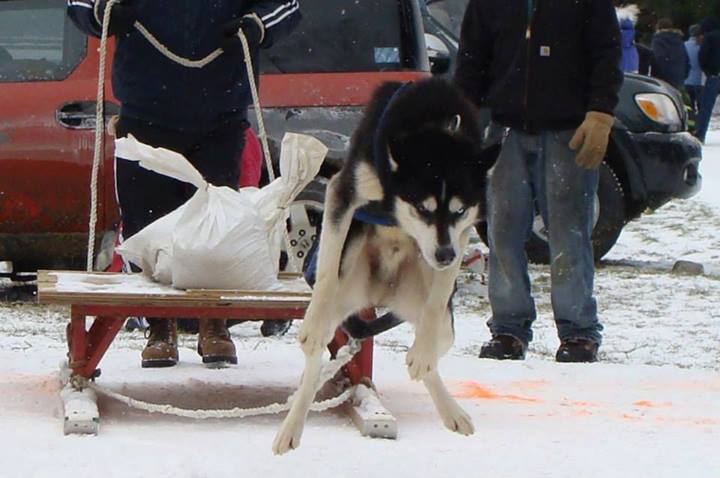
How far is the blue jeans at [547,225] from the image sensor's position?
611cm

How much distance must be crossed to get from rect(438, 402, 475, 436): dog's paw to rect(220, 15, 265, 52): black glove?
1.68m

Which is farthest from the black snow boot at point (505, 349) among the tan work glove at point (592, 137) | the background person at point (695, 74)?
the background person at point (695, 74)

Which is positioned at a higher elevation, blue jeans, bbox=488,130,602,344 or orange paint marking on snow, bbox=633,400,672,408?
blue jeans, bbox=488,130,602,344

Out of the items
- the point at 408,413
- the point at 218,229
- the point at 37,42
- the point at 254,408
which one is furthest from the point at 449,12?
the point at 254,408

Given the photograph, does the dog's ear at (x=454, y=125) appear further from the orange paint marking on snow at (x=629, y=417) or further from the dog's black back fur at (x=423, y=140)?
the orange paint marking on snow at (x=629, y=417)

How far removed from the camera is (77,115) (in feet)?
23.6

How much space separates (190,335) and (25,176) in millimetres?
1135

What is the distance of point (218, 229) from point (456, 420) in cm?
118

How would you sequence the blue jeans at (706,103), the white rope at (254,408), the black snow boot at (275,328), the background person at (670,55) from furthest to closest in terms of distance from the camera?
the background person at (670,55) → the blue jeans at (706,103) → the black snow boot at (275,328) → the white rope at (254,408)

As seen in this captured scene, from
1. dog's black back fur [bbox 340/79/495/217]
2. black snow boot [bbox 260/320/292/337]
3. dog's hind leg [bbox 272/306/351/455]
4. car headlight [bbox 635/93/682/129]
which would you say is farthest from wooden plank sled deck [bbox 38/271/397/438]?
car headlight [bbox 635/93/682/129]

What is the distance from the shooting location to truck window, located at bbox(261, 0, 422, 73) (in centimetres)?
754

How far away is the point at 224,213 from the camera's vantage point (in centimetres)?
492

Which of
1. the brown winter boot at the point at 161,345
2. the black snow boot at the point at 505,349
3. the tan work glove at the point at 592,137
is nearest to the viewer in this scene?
the brown winter boot at the point at 161,345

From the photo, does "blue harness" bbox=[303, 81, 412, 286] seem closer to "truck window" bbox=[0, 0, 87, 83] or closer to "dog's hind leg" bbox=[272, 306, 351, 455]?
"dog's hind leg" bbox=[272, 306, 351, 455]
